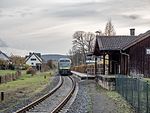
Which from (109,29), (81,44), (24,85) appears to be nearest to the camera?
(24,85)

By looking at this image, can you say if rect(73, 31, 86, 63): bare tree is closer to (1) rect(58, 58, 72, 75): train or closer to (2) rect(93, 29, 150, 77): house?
(1) rect(58, 58, 72, 75): train

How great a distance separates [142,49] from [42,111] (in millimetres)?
25021

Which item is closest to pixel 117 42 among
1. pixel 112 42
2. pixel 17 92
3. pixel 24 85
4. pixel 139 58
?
pixel 112 42

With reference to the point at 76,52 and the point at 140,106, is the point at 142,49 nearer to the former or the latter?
the point at 140,106

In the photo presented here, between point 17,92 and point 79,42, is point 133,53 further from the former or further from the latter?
point 79,42

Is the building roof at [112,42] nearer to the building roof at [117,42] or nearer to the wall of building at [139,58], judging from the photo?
the building roof at [117,42]

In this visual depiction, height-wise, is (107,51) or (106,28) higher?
(106,28)

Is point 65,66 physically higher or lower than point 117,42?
lower

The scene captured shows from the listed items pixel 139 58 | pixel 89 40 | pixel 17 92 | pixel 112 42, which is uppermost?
pixel 89 40

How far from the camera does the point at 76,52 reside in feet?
424

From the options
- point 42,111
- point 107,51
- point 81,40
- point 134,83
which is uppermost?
point 81,40

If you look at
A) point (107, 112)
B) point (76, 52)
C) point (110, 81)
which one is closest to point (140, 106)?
point (107, 112)

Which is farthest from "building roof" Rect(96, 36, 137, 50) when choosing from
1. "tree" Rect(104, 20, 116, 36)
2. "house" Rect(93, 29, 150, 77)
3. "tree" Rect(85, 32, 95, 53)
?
"tree" Rect(85, 32, 95, 53)

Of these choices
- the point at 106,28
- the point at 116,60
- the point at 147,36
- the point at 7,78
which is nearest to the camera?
the point at 147,36
